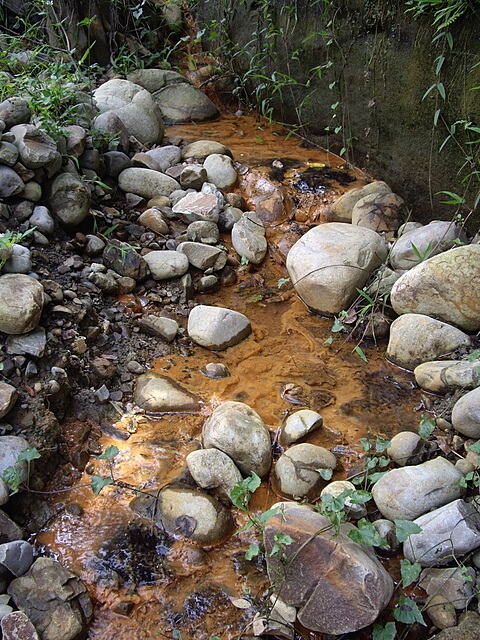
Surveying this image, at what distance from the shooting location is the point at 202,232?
443cm

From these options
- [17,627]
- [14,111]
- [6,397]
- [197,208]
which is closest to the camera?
[17,627]

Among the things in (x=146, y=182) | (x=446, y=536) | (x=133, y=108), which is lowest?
(x=446, y=536)

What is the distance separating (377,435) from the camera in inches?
120

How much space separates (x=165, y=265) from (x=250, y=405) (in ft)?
4.25

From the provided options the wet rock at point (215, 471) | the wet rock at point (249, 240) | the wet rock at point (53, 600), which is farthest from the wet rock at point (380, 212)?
the wet rock at point (53, 600)

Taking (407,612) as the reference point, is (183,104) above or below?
above

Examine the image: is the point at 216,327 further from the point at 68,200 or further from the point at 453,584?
the point at 453,584

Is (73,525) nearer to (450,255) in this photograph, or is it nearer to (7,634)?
(7,634)

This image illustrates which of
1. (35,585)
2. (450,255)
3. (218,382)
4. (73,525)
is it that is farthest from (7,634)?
(450,255)

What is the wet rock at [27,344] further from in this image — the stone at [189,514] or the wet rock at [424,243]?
→ the wet rock at [424,243]

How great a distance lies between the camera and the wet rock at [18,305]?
9.41 ft

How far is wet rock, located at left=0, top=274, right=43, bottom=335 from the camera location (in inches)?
113

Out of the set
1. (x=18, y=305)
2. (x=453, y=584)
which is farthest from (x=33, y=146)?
(x=453, y=584)

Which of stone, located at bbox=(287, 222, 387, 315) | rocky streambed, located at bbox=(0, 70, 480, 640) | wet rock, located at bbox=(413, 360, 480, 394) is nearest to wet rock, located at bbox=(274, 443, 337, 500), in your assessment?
rocky streambed, located at bbox=(0, 70, 480, 640)
